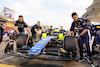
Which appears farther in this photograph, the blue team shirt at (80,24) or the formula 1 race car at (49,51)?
the blue team shirt at (80,24)

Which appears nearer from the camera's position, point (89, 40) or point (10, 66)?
point (10, 66)

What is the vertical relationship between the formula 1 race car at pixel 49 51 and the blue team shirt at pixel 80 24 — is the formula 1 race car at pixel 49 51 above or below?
below

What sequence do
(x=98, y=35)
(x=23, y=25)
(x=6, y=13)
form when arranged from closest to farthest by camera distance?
1. (x=23, y=25)
2. (x=98, y=35)
3. (x=6, y=13)

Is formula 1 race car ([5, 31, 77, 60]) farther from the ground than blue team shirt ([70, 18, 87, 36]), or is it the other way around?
blue team shirt ([70, 18, 87, 36])

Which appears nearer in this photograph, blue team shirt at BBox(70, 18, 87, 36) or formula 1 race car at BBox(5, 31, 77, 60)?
formula 1 race car at BBox(5, 31, 77, 60)

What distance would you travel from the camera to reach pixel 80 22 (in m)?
3.36

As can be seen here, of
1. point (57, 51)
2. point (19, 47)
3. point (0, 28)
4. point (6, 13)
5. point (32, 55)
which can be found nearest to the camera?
point (32, 55)

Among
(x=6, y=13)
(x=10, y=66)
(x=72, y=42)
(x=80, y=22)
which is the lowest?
(x=10, y=66)

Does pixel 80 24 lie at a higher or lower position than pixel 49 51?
higher

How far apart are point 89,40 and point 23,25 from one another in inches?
119

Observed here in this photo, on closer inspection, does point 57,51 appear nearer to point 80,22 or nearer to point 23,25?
point 80,22

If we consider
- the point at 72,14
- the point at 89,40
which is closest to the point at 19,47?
the point at 72,14

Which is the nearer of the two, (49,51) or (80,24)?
(49,51)

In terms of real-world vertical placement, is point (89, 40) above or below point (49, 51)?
above
